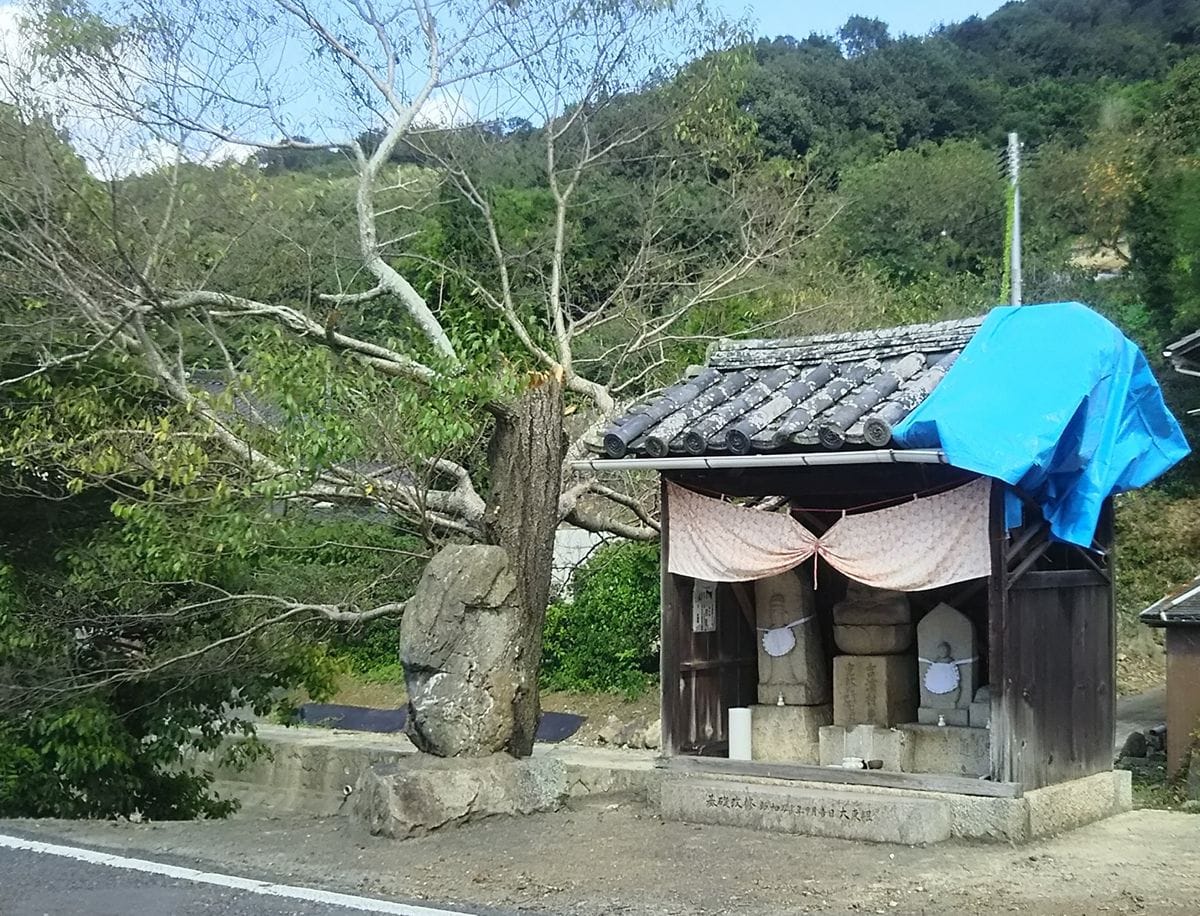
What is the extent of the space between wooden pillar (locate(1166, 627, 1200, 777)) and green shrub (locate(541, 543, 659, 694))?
8734 millimetres

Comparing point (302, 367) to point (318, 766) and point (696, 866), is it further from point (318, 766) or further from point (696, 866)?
point (318, 766)

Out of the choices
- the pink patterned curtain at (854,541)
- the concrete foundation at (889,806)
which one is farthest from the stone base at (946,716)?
the pink patterned curtain at (854,541)

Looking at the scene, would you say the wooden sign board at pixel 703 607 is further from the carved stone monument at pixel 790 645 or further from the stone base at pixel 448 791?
the stone base at pixel 448 791

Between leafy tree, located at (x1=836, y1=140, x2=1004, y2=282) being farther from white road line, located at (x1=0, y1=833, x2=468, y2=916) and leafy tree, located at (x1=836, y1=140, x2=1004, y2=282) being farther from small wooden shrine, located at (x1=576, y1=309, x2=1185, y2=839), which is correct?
white road line, located at (x1=0, y1=833, x2=468, y2=916)

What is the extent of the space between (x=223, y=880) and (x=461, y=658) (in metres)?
2.71

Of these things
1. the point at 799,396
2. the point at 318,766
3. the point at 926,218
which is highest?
the point at 926,218

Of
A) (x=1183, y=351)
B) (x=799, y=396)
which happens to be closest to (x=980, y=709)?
(x=799, y=396)

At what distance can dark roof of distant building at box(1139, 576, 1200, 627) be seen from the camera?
13.2 metres

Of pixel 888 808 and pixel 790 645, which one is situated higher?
pixel 790 645

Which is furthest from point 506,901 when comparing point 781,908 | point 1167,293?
point 1167,293

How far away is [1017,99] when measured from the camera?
45562 millimetres

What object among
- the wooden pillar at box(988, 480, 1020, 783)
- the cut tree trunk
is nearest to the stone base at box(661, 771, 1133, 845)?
the wooden pillar at box(988, 480, 1020, 783)

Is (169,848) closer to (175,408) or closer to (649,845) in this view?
(649,845)

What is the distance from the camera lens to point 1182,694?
1328 centimetres
